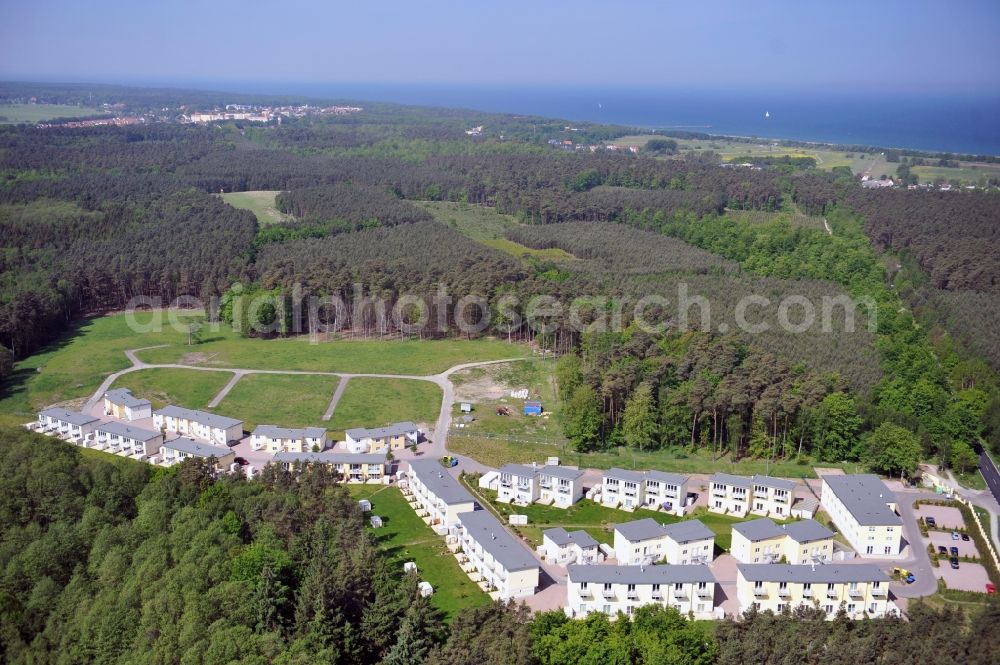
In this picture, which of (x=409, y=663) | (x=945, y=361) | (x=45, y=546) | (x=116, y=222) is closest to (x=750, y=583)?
(x=409, y=663)

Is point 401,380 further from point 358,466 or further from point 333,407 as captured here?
point 358,466

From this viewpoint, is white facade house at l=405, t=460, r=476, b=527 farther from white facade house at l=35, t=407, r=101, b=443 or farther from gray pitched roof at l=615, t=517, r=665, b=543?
white facade house at l=35, t=407, r=101, b=443

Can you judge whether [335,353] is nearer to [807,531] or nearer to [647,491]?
[647,491]

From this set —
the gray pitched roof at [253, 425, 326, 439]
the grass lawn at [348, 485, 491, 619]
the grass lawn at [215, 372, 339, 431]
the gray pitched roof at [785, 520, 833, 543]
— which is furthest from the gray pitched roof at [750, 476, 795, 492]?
the grass lawn at [215, 372, 339, 431]

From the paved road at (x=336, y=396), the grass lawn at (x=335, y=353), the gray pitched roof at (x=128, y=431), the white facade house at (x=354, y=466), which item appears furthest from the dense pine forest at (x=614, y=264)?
the gray pitched roof at (x=128, y=431)

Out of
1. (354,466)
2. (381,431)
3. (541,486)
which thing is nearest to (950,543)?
(541,486)

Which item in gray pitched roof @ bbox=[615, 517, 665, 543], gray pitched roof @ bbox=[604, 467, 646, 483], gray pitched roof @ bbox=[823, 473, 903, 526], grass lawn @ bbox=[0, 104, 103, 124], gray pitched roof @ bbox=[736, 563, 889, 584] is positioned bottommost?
gray pitched roof @ bbox=[604, 467, 646, 483]
